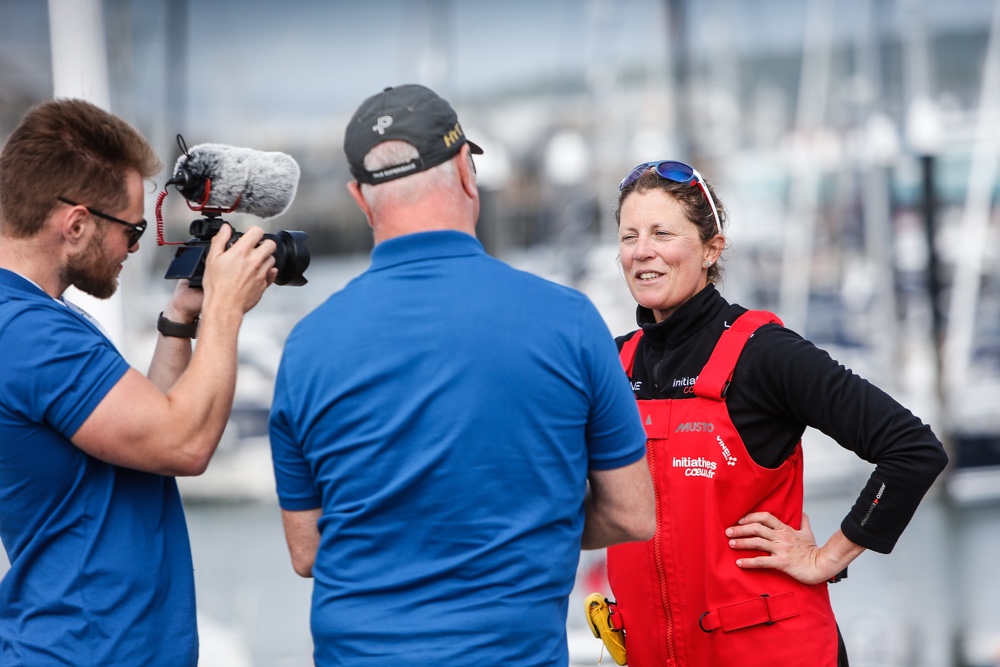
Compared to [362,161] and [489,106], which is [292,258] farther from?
[489,106]

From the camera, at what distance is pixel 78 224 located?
1.86 metres

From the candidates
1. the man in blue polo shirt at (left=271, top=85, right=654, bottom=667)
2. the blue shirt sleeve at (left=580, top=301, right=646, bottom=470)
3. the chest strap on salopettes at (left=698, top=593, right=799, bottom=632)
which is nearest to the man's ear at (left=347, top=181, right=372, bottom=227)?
the man in blue polo shirt at (left=271, top=85, right=654, bottom=667)

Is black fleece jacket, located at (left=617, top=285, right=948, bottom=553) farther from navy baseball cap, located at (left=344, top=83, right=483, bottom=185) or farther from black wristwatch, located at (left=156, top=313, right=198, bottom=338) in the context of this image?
black wristwatch, located at (left=156, top=313, right=198, bottom=338)

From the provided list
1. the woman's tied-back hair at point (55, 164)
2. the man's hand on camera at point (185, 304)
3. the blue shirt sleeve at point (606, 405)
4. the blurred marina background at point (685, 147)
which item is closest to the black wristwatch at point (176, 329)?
the man's hand on camera at point (185, 304)

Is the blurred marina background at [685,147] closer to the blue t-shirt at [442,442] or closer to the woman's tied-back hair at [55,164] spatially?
the woman's tied-back hair at [55,164]

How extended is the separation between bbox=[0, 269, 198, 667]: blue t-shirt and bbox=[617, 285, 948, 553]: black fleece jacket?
1.11 m

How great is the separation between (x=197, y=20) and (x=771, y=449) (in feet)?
34.0

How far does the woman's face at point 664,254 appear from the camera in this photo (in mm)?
2182

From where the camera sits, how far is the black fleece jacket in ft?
6.43

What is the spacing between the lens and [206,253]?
1.93 metres

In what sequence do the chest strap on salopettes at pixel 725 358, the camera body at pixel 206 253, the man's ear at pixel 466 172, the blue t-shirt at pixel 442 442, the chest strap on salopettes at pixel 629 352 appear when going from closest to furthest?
1. the blue t-shirt at pixel 442 442
2. the man's ear at pixel 466 172
3. the camera body at pixel 206 253
4. the chest strap on salopettes at pixel 725 358
5. the chest strap on salopettes at pixel 629 352

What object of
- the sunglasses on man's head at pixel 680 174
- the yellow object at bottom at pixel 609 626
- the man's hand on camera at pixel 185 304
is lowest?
the yellow object at bottom at pixel 609 626

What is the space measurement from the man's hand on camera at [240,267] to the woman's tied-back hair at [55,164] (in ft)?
0.76

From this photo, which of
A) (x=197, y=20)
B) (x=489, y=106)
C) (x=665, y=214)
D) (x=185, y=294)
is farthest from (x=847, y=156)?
(x=185, y=294)
